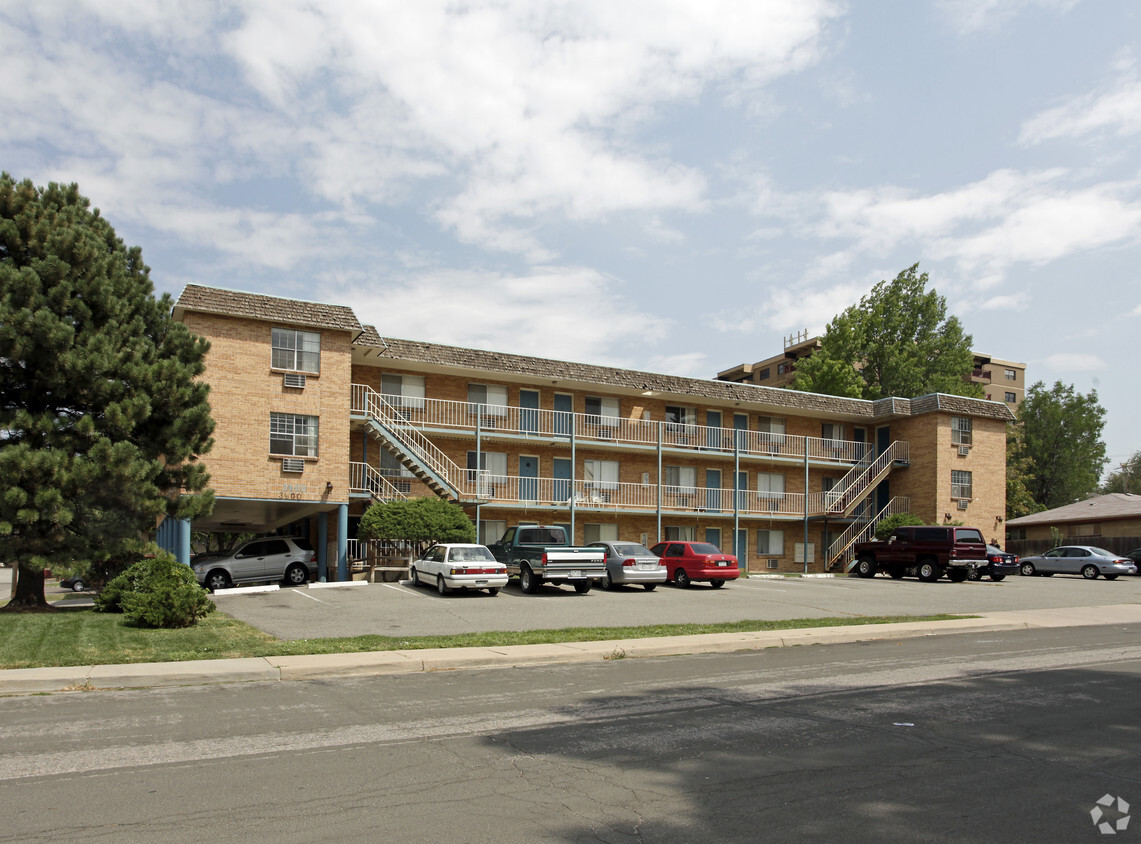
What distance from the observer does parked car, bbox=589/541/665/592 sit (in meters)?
26.2

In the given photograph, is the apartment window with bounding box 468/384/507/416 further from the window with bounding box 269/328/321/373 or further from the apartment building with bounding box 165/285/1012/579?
the window with bounding box 269/328/321/373

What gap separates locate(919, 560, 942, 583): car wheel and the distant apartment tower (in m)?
50.7

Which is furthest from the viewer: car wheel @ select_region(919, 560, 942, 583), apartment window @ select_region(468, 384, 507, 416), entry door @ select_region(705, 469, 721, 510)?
entry door @ select_region(705, 469, 721, 510)

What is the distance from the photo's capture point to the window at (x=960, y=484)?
4347cm

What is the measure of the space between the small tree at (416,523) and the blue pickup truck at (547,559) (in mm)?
1885

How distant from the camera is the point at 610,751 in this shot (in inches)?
297

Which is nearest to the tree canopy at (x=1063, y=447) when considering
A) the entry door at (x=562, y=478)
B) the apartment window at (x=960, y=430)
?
the apartment window at (x=960, y=430)

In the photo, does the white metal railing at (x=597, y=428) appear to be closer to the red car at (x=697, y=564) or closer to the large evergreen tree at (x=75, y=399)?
the red car at (x=697, y=564)

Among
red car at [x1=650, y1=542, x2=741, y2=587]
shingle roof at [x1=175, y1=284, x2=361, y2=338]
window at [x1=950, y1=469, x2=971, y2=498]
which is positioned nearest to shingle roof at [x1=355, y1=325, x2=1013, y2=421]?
shingle roof at [x1=175, y1=284, x2=361, y2=338]

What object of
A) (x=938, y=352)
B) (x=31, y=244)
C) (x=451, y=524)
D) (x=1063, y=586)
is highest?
(x=938, y=352)

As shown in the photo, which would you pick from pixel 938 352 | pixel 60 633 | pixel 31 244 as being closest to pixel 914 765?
pixel 60 633

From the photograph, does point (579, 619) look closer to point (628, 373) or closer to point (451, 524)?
point (451, 524)

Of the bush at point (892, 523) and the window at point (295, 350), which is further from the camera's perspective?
the bush at point (892, 523)

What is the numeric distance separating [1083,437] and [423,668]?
264 ft
